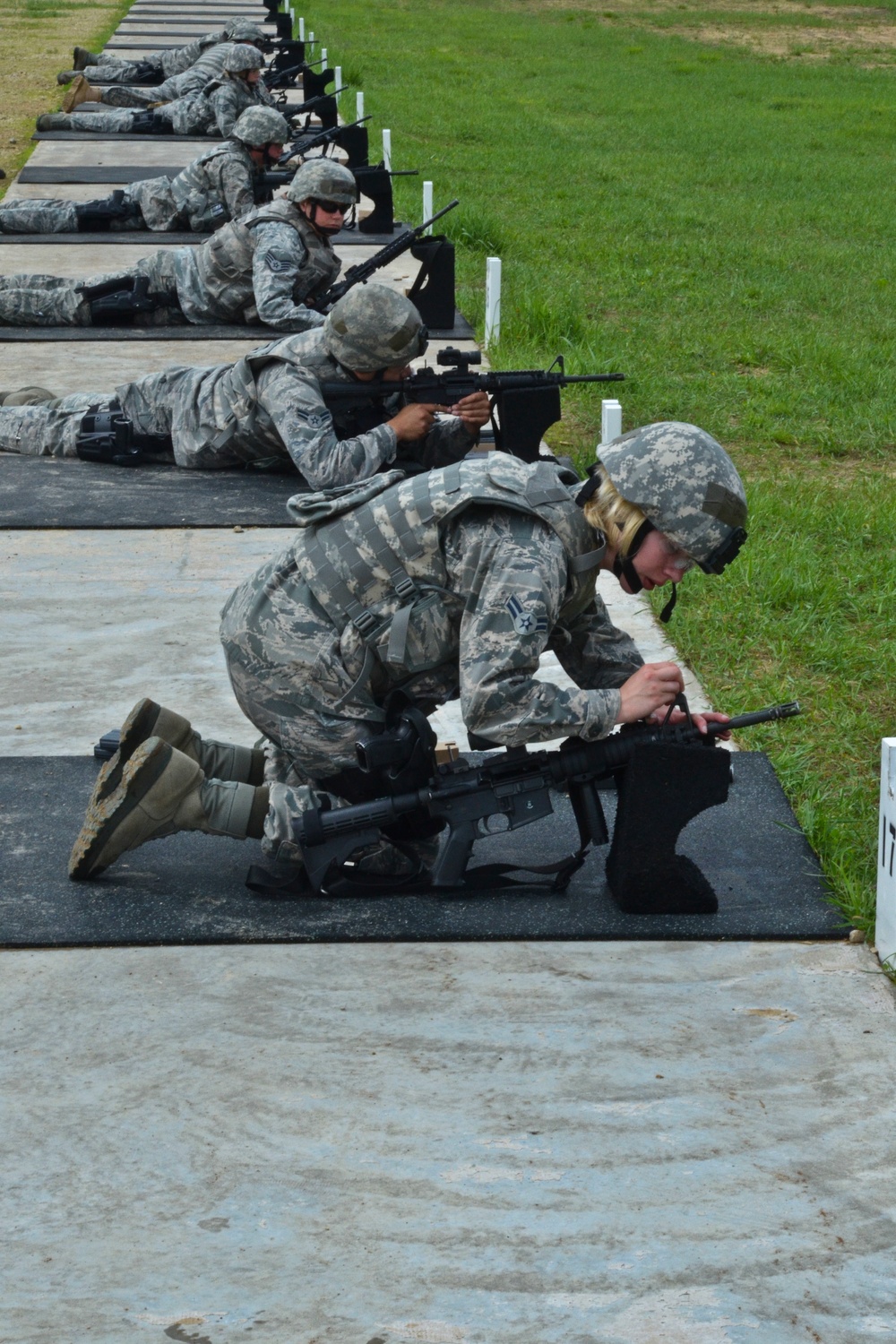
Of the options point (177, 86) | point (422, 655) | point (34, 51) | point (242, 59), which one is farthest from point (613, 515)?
point (34, 51)

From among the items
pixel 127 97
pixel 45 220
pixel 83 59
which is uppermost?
pixel 83 59

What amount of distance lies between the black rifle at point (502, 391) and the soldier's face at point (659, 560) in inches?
123

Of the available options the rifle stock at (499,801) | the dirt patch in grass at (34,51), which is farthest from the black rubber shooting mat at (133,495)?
the dirt patch in grass at (34,51)

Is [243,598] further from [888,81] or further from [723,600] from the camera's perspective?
[888,81]

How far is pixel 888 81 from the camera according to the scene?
2656 cm

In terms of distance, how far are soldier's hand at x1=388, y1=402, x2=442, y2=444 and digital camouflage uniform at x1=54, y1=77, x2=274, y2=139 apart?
24.6 ft

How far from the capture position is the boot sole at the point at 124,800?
12.9 feet

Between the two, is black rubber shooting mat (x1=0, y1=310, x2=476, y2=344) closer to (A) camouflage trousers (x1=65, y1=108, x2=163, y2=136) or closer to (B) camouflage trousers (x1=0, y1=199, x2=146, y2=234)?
(B) camouflage trousers (x1=0, y1=199, x2=146, y2=234)

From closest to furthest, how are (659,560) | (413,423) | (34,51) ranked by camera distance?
(659,560) → (413,423) → (34,51)

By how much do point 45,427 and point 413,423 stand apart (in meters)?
2.19

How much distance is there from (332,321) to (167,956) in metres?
3.37

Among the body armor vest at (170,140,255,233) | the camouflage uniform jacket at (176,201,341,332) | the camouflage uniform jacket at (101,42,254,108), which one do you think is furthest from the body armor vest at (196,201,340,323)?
the camouflage uniform jacket at (101,42,254,108)

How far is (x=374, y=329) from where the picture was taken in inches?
253

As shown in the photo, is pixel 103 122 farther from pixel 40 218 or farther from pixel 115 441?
pixel 115 441
